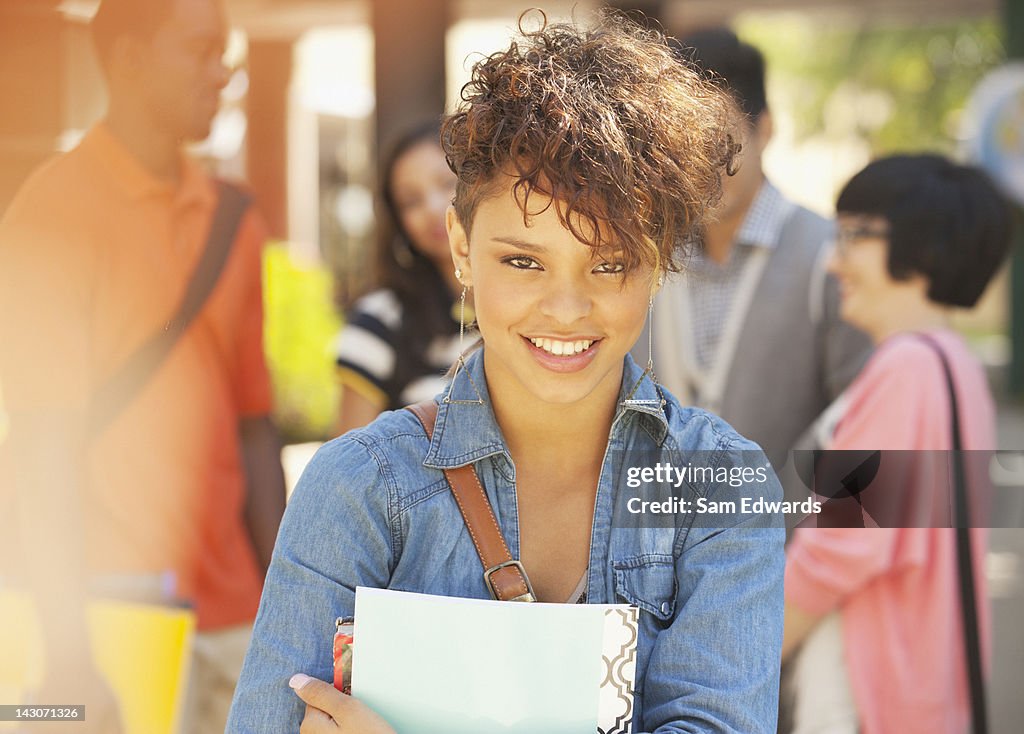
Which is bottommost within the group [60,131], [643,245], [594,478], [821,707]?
[821,707]

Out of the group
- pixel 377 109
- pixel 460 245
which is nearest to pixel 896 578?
pixel 460 245

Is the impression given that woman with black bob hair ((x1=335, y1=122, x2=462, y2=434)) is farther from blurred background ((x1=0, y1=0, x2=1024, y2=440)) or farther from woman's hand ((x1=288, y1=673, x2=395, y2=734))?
woman's hand ((x1=288, y1=673, x2=395, y2=734))

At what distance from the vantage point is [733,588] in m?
1.54

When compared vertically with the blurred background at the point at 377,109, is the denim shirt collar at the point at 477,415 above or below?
below

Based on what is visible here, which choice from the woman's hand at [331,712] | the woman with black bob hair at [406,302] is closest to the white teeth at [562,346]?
the woman's hand at [331,712]

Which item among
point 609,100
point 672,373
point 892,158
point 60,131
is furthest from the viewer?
point 672,373

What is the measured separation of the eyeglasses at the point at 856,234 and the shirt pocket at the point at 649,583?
1.39 m

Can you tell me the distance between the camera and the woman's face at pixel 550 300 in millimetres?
1558

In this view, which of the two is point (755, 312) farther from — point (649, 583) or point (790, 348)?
point (649, 583)

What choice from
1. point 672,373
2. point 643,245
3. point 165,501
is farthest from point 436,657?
point 672,373

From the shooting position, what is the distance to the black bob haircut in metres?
2.65

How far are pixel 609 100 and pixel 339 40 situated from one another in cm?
881

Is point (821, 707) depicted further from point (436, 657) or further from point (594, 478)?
point (436, 657)

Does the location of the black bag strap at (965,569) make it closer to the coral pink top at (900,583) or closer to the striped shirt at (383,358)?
the coral pink top at (900,583)
